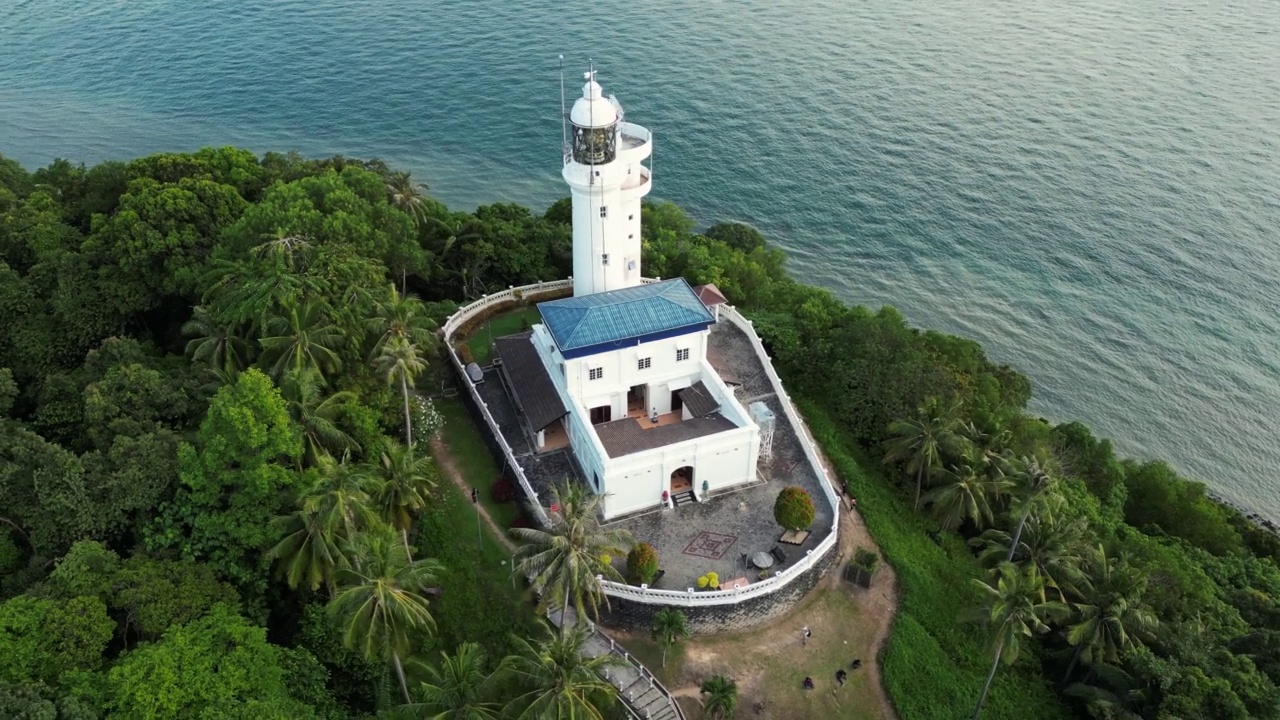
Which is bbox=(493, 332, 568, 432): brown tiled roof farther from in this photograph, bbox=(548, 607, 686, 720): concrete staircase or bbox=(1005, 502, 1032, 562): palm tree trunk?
bbox=(1005, 502, 1032, 562): palm tree trunk

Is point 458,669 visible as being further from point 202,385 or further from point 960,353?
point 960,353

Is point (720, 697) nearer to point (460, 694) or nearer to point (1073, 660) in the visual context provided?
point (460, 694)

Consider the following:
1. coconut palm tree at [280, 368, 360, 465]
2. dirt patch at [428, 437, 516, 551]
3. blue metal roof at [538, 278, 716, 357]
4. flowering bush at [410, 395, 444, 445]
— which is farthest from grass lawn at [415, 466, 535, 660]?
blue metal roof at [538, 278, 716, 357]

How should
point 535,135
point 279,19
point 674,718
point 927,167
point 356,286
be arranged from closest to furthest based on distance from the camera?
point 674,718
point 356,286
point 927,167
point 535,135
point 279,19

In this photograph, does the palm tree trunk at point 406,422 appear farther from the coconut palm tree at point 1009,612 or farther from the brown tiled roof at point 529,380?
the coconut palm tree at point 1009,612

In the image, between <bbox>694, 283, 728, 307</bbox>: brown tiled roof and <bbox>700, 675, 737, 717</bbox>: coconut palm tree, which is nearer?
<bbox>700, 675, 737, 717</bbox>: coconut palm tree

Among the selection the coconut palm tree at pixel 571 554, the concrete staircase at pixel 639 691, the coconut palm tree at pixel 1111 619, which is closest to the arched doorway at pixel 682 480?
the concrete staircase at pixel 639 691

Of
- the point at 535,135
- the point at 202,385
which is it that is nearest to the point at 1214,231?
the point at 535,135
